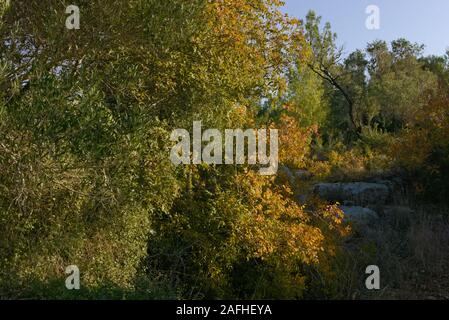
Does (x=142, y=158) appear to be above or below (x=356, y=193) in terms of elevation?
above

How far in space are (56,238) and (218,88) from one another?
4150mm

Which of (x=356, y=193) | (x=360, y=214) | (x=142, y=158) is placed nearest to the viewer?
(x=142, y=158)

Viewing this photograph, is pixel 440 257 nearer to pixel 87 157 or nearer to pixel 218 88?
pixel 218 88

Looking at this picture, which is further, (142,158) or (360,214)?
(360,214)

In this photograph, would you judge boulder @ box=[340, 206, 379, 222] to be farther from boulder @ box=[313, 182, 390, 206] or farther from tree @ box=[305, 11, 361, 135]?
→ tree @ box=[305, 11, 361, 135]

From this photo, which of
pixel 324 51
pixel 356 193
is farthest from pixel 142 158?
pixel 324 51

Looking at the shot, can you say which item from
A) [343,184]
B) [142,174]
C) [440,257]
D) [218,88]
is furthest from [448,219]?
[142,174]

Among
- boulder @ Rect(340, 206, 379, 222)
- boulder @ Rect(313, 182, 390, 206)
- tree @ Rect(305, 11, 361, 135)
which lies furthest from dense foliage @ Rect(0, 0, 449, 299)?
tree @ Rect(305, 11, 361, 135)

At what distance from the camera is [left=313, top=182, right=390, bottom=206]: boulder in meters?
19.8

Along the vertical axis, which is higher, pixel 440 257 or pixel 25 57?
pixel 25 57

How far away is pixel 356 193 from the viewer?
787 inches

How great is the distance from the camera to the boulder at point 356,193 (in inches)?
779

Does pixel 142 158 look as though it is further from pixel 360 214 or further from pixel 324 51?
pixel 324 51
